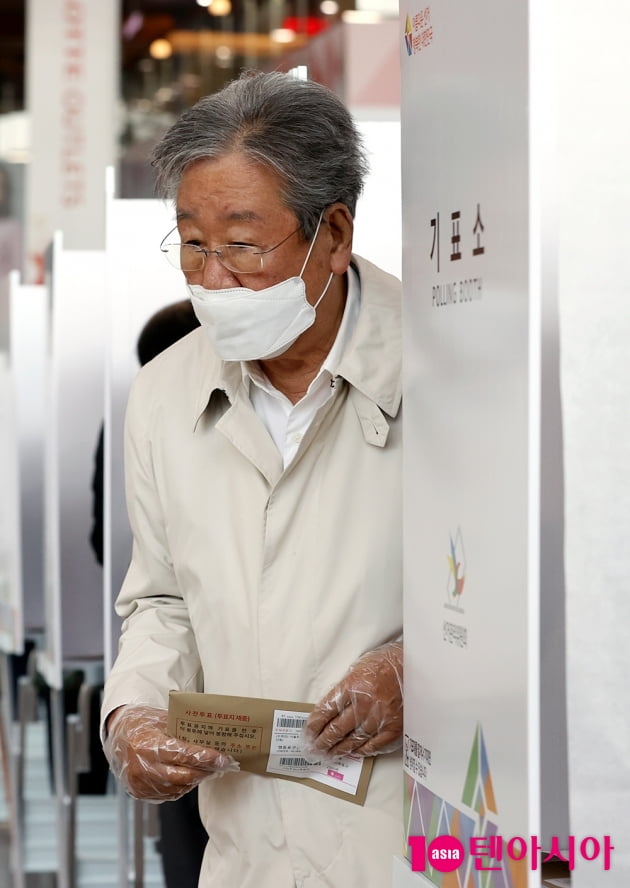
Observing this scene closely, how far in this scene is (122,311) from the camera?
2785 mm

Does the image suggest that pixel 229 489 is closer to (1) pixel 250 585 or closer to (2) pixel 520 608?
(1) pixel 250 585

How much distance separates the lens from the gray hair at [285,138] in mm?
1754

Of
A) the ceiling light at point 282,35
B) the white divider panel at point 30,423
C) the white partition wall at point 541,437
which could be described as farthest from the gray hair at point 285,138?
the ceiling light at point 282,35

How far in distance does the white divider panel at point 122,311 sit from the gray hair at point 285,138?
856 millimetres

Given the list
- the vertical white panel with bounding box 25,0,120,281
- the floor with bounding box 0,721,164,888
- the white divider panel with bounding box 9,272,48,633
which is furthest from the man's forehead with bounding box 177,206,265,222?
the vertical white panel with bounding box 25,0,120,281

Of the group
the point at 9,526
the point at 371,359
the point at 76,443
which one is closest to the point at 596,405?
the point at 371,359

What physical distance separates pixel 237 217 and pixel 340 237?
0.19m

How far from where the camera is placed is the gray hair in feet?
5.75

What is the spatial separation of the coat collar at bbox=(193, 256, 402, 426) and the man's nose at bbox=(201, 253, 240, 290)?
15 cm

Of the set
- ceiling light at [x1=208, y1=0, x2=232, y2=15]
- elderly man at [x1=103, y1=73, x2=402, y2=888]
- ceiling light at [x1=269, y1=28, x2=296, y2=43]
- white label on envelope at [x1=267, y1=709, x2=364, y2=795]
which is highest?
ceiling light at [x1=208, y1=0, x2=232, y2=15]

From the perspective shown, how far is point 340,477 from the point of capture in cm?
176

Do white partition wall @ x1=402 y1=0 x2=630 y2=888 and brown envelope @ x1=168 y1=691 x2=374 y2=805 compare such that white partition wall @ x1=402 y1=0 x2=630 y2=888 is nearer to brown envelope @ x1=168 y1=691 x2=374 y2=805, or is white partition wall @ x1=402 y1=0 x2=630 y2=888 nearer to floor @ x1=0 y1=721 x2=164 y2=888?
brown envelope @ x1=168 y1=691 x2=374 y2=805

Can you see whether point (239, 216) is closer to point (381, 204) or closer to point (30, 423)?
point (381, 204)

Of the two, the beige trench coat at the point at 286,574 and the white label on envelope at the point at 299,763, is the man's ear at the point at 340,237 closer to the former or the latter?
the beige trench coat at the point at 286,574
